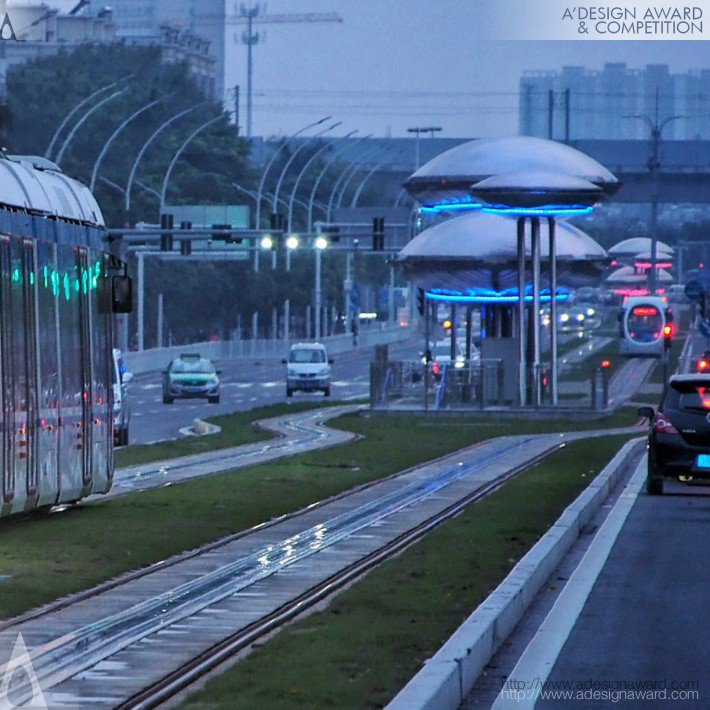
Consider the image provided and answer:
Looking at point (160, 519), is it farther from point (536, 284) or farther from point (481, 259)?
point (481, 259)

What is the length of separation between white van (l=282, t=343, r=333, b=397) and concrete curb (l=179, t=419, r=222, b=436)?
22.3m

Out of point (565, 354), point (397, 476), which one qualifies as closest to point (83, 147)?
point (565, 354)

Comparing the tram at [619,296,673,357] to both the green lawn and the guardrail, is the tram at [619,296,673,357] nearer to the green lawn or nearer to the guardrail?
the guardrail

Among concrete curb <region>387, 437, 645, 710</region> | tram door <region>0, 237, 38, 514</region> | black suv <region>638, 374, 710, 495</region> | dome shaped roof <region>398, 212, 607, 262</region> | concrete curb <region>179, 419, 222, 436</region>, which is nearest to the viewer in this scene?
concrete curb <region>387, 437, 645, 710</region>

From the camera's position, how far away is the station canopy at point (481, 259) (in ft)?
208

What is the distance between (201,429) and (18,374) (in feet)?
100

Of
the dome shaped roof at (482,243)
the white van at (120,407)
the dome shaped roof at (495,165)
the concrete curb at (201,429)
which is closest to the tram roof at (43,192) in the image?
the white van at (120,407)

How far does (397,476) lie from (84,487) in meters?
10.8

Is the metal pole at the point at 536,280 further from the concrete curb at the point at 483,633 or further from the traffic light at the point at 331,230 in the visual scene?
the concrete curb at the point at 483,633

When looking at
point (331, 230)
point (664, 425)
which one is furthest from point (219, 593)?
point (331, 230)

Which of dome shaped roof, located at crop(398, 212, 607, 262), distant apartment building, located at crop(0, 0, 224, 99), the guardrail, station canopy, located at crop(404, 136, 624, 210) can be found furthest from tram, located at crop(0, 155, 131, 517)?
distant apartment building, located at crop(0, 0, 224, 99)

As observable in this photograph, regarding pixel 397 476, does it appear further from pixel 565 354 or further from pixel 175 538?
pixel 565 354

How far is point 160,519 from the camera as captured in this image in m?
21.9

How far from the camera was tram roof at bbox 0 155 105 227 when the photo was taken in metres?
18.6
